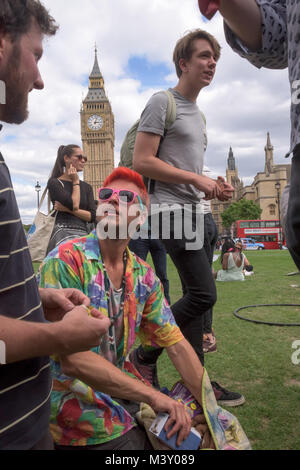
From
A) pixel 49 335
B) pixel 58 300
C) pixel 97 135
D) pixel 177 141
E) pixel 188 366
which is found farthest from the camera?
pixel 97 135

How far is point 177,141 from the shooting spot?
3.01 m

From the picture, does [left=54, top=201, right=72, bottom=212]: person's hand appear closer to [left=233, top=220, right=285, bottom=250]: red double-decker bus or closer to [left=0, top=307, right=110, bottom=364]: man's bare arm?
[left=0, top=307, right=110, bottom=364]: man's bare arm

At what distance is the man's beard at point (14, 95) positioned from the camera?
1191 millimetres

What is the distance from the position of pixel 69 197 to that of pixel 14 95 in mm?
3129

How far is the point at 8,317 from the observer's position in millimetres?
1086

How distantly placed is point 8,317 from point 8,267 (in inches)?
6.0

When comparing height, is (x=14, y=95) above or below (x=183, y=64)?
below

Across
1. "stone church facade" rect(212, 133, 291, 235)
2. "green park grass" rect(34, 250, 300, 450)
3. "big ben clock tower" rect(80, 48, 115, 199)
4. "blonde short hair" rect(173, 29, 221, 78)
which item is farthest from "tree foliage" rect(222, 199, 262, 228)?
"blonde short hair" rect(173, 29, 221, 78)

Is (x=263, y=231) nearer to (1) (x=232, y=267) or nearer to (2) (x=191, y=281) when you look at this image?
(1) (x=232, y=267)

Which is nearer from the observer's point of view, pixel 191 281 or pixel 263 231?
pixel 191 281

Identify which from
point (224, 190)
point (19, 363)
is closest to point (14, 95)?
point (19, 363)

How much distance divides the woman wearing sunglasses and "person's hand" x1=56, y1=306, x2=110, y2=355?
3.00m

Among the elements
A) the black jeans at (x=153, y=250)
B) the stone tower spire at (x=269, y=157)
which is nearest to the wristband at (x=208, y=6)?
the black jeans at (x=153, y=250)

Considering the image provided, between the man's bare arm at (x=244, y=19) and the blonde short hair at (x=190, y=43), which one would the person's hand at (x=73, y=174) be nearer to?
the blonde short hair at (x=190, y=43)
